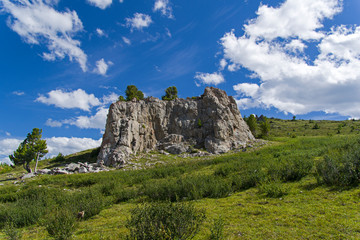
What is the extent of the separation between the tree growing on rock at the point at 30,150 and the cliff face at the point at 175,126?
43.0 feet

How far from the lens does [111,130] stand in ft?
152

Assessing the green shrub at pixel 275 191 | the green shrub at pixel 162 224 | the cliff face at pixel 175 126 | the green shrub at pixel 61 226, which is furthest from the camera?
the cliff face at pixel 175 126

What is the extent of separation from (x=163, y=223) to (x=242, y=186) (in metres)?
8.69

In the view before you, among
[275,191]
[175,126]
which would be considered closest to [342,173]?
[275,191]

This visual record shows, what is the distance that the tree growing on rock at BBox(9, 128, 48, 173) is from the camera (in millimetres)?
37406

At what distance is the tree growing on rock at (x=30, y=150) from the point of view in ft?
123

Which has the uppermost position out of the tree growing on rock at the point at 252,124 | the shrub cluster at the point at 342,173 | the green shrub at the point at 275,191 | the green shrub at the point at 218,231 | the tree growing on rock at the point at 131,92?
the tree growing on rock at the point at 131,92

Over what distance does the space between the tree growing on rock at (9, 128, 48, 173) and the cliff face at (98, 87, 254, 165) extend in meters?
13.1

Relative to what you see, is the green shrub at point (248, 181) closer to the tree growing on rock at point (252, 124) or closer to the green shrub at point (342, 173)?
the green shrub at point (342, 173)

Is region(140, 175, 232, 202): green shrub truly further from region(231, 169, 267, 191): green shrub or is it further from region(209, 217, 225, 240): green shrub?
region(209, 217, 225, 240): green shrub

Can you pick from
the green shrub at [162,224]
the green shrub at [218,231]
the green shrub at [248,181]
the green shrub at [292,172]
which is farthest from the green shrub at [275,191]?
the green shrub at [162,224]

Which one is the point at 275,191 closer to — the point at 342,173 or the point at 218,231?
the point at 342,173

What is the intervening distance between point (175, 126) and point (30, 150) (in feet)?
117

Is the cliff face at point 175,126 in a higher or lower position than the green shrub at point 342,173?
higher
